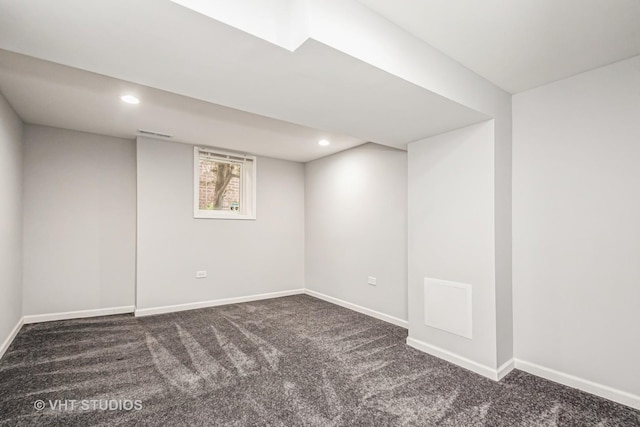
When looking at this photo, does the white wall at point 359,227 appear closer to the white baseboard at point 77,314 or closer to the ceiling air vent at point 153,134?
the ceiling air vent at point 153,134

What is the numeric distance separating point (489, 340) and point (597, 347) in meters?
0.70

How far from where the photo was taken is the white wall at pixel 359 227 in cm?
388

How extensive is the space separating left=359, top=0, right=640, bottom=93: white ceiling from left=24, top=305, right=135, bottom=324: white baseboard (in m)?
4.71

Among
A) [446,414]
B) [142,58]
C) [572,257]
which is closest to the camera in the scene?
[142,58]

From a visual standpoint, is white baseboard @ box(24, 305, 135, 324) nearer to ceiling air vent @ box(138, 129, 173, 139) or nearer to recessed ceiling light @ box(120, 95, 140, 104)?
ceiling air vent @ box(138, 129, 173, 139)

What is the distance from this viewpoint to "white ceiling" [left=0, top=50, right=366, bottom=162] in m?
2.51

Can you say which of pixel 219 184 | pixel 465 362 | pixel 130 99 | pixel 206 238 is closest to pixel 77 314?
pixel 206 238

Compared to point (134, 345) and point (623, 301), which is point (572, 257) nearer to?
point (623, 301)

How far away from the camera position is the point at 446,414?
199 cm

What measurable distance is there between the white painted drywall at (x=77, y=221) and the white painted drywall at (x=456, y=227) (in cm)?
391

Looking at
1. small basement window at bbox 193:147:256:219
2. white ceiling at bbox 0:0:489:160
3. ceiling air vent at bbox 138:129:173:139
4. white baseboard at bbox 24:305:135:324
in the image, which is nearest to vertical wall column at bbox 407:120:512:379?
Result: white ceiling at bbox 0:0:489:160

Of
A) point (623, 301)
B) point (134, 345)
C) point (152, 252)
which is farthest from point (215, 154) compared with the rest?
point (623, 301)

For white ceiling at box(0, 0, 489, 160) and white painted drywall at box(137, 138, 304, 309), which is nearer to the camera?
white ceiling at box(0, 0, 489, 160)

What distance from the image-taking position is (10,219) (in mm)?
3129
